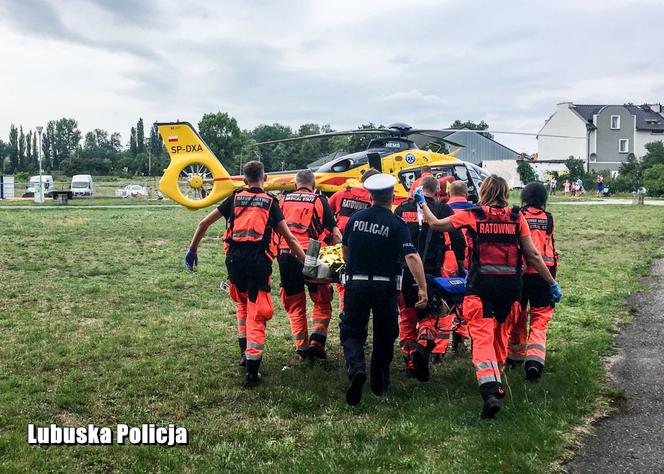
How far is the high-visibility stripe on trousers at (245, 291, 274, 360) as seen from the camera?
5.93m

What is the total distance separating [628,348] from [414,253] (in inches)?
141

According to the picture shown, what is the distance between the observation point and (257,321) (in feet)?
19.7

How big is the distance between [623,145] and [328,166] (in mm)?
64976

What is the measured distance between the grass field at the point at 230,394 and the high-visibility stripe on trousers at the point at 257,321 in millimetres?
376

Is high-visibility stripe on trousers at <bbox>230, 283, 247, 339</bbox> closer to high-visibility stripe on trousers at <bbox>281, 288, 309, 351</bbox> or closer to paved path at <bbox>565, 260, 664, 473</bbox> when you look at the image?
high-visibility stripe on trousers at <bbox>281, 288, 309, 351</bbox>

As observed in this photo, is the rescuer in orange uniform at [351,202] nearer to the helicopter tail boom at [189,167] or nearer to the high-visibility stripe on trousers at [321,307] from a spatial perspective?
the high-visibility stripe on trousers at [321,307]

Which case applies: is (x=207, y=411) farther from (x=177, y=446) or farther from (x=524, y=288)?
(x=524, y=288)

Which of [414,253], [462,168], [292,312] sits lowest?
[292,312]

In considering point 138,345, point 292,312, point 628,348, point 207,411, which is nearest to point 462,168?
point 628,348

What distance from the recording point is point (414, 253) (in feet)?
17.8

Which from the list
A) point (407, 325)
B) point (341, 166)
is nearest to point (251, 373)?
point (407, 325)

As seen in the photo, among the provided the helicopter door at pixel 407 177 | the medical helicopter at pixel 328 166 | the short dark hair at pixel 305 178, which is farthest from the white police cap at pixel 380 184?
the helicopter door at pixel 407 177

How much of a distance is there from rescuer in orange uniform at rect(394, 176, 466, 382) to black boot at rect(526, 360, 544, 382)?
934 mm

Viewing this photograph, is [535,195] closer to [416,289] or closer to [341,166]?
[416,289]
